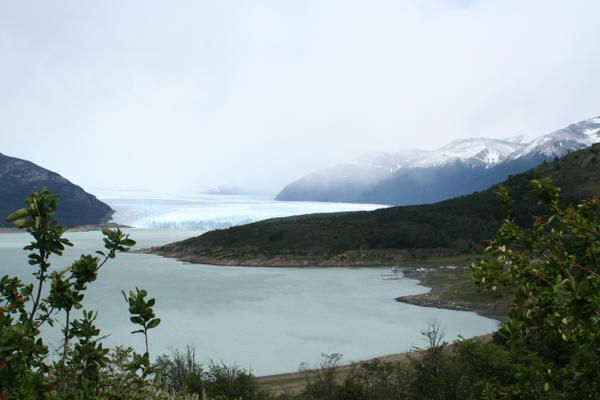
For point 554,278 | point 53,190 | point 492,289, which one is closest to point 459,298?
point 492,289

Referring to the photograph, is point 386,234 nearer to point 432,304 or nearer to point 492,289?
point 432,304

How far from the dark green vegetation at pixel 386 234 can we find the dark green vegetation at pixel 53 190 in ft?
237

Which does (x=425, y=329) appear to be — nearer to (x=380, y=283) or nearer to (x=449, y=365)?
(x=449, y=365)

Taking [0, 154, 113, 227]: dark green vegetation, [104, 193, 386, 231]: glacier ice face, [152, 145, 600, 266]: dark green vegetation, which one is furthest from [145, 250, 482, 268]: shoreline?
[0, 154, 113, 227]: dark green vegetation

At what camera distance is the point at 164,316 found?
48.1 meters

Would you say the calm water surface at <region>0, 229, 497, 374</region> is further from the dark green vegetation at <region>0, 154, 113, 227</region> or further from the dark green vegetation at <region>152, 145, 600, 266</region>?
the dark green vegetation at <region>0, 154, 113, 227</region>

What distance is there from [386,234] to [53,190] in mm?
Result: 128679

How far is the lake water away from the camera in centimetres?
3700

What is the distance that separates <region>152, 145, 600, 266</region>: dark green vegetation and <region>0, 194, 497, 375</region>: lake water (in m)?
12.7

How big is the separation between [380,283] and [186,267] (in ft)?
134

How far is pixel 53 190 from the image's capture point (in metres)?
170

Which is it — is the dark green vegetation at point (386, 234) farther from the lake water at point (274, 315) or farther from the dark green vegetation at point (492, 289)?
the dark green vegetation at point (492, 289)

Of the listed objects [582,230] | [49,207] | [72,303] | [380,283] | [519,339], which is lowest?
[380,283]

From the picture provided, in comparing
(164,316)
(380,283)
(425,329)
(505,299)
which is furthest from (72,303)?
(380,283)
